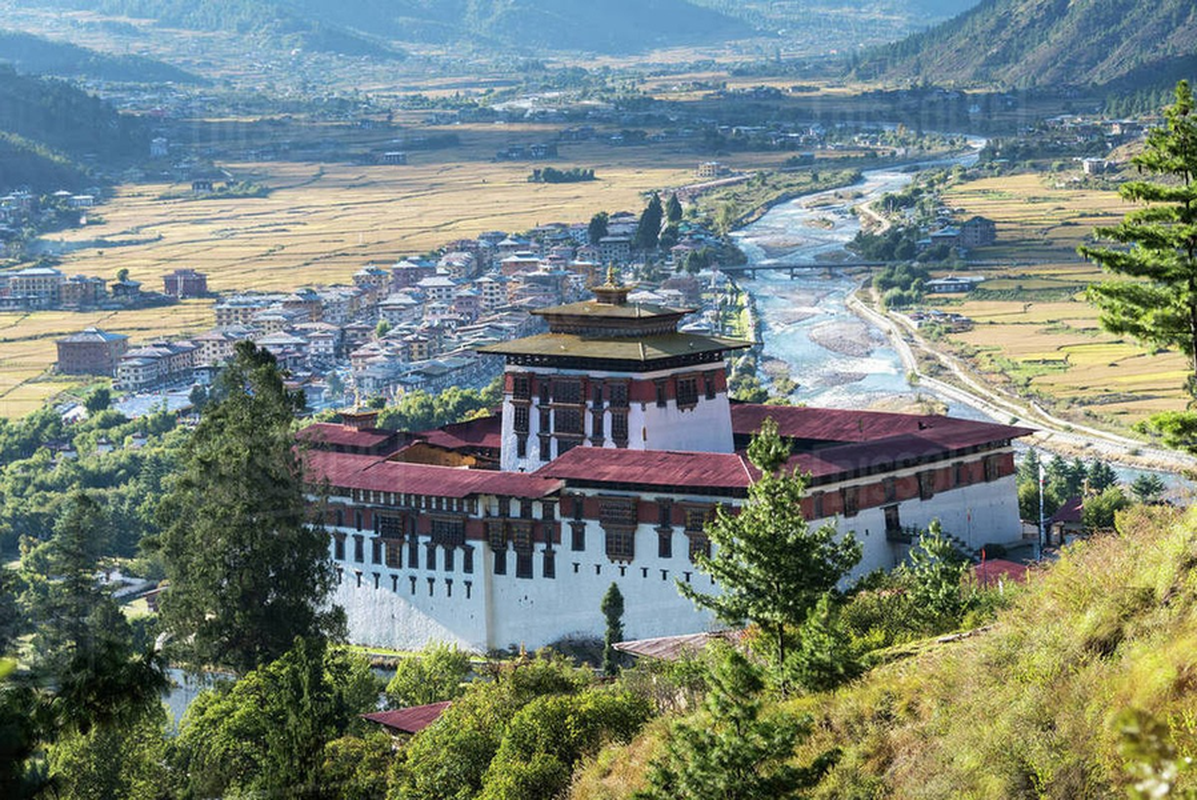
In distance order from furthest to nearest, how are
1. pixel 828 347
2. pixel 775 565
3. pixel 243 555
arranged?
pixel 828 347, pixel 243 555, pixel 775 565

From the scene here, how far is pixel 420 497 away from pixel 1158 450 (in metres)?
60.6

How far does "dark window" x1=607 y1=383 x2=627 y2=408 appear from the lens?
67562mm

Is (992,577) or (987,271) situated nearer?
(992,577)

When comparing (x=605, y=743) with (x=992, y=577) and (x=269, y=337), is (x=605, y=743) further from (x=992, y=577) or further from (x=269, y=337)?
(x=269, y=337)

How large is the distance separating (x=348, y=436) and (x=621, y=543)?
14.5m

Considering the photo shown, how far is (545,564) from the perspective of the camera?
62156mm

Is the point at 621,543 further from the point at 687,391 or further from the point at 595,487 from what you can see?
the point at 687,391

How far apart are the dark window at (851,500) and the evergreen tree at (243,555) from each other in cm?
1376

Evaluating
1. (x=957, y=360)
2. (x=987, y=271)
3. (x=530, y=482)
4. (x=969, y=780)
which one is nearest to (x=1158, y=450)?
(x=957, y=360)

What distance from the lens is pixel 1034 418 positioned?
5044 inches

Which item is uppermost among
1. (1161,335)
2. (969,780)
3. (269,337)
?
(1161,335)

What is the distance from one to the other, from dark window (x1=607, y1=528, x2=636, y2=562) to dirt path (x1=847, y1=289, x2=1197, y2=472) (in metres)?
40.5

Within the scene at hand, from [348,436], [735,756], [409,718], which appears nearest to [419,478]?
[348,436]

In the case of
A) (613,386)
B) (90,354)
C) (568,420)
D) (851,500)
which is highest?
(613,386)
